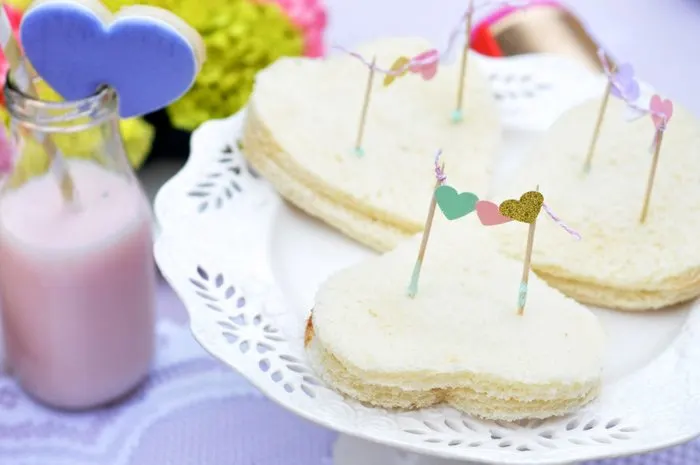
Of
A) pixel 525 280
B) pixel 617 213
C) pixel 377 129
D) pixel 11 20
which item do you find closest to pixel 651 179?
pixel 617 213

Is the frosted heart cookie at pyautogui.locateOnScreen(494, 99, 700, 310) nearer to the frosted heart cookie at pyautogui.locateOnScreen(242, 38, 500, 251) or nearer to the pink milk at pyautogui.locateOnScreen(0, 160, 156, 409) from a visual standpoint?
the frosted heart cookie at pyautogui.locateOnScreen(242, 38, 500, 251)

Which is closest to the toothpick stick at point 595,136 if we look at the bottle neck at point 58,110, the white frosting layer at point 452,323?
the white frosting layer at point 452,323

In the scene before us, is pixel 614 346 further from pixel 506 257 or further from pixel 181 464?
pixel 181 464

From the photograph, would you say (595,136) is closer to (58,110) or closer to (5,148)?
(58,110)

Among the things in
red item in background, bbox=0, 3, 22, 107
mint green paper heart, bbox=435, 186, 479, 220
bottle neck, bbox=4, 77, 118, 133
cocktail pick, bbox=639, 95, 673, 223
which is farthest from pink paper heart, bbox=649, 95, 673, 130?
red item in background, bbox=0, 3, 22, 107

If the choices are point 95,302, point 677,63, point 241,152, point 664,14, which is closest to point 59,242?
point 95,302

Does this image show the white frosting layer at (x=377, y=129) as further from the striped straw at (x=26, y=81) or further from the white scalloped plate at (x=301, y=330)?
the striped straw at (x=26, y=81)
